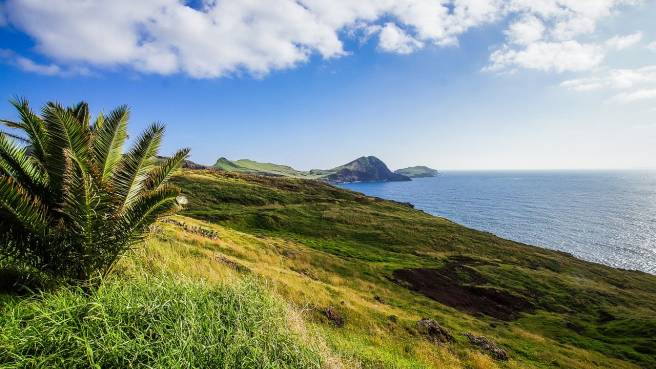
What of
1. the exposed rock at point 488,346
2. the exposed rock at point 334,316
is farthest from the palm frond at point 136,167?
the exposed rock at point 488,346

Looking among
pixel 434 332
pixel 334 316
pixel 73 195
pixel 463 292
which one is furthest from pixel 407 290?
pixel 73 195

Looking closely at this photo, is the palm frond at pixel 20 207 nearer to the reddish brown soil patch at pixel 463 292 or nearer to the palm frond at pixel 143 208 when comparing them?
the palm frond at pixel 143 208

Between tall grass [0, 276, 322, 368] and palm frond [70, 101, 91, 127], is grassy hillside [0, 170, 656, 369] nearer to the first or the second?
tall grass [0, 276, 322, 368]

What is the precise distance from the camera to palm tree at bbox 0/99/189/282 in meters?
9.59

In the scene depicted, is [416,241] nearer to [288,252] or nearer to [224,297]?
[288,252]

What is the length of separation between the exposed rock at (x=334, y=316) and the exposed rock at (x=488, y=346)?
37.0 ft

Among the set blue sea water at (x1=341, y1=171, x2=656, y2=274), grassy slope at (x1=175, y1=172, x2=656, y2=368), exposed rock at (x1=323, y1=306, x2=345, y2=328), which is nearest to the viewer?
exposed rock at (x1=323, y1=306, x2=345, y2=328)

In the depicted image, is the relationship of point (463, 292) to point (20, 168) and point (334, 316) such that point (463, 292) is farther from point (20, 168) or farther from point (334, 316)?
point (20, 168)

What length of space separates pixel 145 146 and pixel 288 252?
32.3 meters

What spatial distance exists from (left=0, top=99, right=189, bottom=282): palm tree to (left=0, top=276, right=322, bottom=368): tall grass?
59.2 inches

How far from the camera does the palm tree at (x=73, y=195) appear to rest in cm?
959

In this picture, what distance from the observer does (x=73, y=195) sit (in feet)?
31.6

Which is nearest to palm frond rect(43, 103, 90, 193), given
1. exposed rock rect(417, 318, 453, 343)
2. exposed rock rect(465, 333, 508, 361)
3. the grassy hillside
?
the grassy hillside

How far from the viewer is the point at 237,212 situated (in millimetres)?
73750
